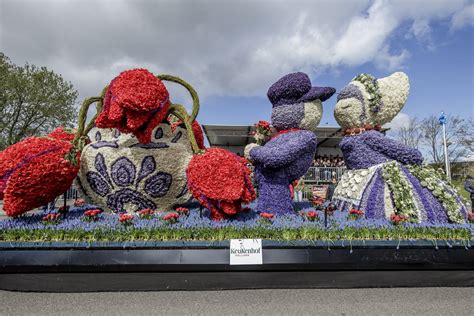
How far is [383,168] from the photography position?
14.6 ft

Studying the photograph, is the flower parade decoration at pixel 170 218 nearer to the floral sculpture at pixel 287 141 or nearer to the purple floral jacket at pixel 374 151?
the floral sculpture at pixel 287 141

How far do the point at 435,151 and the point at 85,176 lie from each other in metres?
31.9

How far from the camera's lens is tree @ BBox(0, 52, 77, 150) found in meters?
18.1

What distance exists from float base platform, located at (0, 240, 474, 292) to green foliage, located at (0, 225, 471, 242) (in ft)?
0.26

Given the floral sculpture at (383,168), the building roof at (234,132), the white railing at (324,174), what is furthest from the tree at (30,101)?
the floral sculpture at (383,168)

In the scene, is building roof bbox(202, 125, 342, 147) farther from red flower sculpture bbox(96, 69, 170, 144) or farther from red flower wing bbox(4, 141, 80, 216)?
red flower wing bbox(4, 141, 80, 216)

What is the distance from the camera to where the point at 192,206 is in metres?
5.20

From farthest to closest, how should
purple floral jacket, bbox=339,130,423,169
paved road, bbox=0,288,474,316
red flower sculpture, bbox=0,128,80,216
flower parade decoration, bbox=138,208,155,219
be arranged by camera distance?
purple floral jacket, bbox=339,130,423,169, flower parade decoration, bbox=138,208,155,219, red flower sculpture, bbox=0,128,80,216, paved road, bbox=0,288,474,316

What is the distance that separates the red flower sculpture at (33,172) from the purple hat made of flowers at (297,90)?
2.88m

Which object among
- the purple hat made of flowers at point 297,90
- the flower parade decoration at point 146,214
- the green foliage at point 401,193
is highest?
the purple hat made of flowers at point 297,90

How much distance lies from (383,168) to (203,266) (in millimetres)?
2901

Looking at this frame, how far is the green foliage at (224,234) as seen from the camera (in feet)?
10.9

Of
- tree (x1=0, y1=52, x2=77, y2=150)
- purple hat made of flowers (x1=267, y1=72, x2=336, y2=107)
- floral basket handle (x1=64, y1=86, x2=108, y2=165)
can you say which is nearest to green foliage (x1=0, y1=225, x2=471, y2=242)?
floral basket handle (x1=64, y1=86, x2=108, y2=165)

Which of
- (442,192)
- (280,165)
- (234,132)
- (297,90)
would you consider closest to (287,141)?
(280,165)
